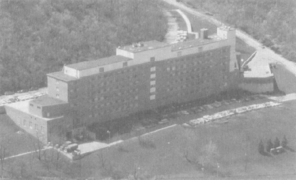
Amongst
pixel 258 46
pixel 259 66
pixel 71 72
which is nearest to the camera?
pixel 71 72

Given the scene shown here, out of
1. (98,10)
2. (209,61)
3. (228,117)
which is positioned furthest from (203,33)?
(98,10)

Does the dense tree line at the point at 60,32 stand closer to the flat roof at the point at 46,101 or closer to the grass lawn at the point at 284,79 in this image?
the flat roof at the point at 46,101

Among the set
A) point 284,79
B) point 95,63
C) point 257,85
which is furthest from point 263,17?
point 95,63

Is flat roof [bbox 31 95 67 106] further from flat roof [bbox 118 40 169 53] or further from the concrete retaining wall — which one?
the concrete retaining wall

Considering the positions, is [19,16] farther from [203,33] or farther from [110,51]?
[203,33]

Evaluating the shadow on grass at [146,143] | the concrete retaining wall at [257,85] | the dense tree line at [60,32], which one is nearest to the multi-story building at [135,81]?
the concrete retaining wall at [257,85]

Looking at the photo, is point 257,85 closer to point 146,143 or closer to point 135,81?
point 135,81
